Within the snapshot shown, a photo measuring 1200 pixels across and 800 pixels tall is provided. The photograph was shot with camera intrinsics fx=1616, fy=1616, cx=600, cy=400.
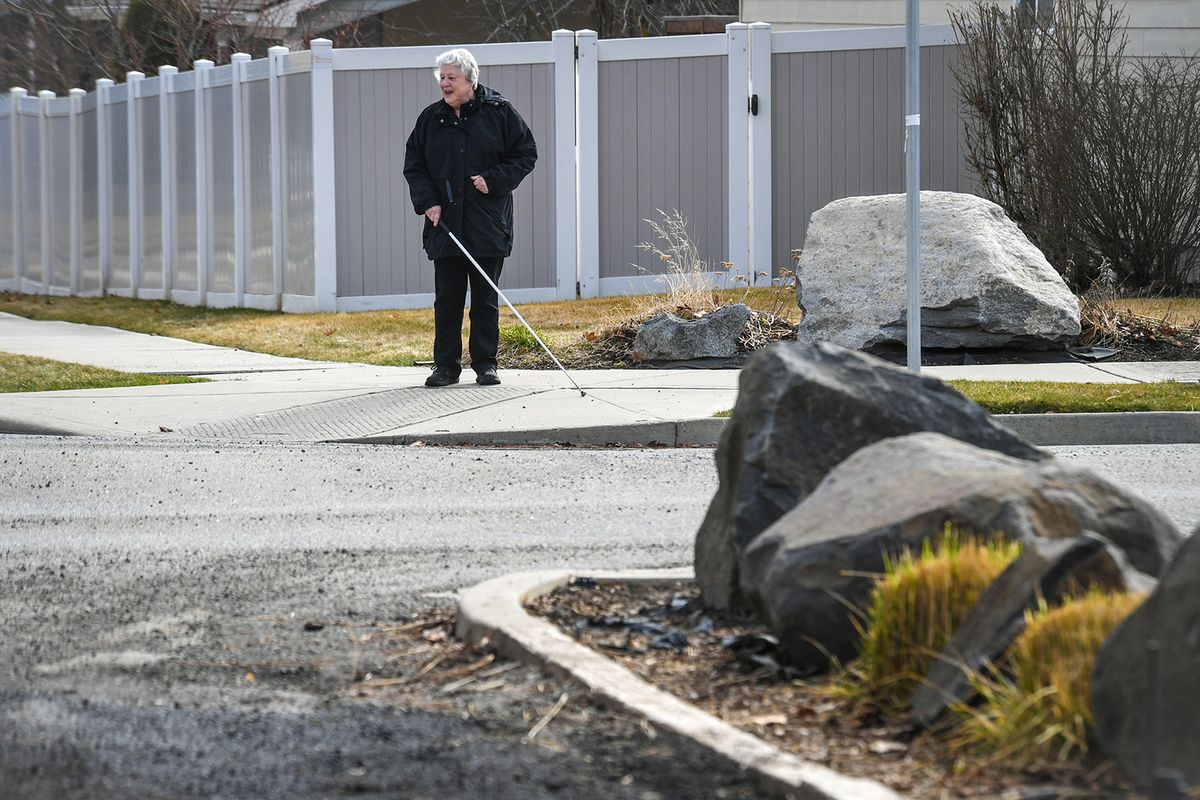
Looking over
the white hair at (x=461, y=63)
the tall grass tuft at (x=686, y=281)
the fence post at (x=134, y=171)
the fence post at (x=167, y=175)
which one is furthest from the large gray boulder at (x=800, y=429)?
the fence post at (x=134, y=171)

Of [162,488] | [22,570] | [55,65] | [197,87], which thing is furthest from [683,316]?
[55,65]

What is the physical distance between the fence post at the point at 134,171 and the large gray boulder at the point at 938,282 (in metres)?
11.5

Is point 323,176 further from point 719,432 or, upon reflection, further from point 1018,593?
point 1018,593

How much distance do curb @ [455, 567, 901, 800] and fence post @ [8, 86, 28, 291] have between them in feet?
73.2

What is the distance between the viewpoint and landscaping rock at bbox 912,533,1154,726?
348cm

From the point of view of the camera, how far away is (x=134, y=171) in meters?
21.4

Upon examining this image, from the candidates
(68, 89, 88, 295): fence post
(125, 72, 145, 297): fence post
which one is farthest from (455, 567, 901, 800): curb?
(68, 89, 88, 295): fence post

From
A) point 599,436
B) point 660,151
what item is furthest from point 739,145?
point 599,436

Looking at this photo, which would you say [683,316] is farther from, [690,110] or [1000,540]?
[1000,540]

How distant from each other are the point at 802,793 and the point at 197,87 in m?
17.5

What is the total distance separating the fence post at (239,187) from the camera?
18578 mm

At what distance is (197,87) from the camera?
19.4 meters

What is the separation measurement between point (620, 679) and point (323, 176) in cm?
1392

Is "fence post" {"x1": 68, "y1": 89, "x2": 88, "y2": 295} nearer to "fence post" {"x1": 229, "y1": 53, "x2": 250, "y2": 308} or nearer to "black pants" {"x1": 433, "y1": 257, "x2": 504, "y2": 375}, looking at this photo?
"fence post" {"x1": 229, "y1": 53, "x2": 250, "y2": 308}
